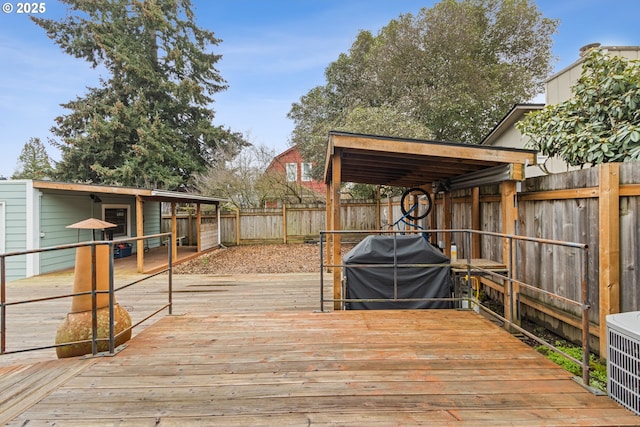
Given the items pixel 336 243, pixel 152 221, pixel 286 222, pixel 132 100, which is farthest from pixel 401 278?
pixel 132 100

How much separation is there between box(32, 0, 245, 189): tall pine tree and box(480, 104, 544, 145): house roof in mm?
11232

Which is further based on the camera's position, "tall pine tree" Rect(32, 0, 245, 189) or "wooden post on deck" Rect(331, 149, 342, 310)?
"tall pine tree" Rect(32, 0, 245, 189)

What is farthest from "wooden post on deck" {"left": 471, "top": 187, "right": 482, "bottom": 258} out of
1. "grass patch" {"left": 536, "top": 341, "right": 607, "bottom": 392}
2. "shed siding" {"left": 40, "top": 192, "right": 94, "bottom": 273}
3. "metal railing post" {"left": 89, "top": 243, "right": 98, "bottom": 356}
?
"shed siding" {"left": 40, "top": 192, "right": 94, "bottom": 273}

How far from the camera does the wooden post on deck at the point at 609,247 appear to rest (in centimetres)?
259

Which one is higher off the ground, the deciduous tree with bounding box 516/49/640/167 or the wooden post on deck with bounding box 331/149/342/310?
the deciduous tree with bounding box 516/49/640/167

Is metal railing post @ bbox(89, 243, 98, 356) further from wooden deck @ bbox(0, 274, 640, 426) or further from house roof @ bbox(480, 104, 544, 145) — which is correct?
house roof @ bbox(480, 104, 544, 145)

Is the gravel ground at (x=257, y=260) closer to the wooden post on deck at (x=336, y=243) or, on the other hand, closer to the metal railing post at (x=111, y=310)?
the wooden post on deck at (x=336, y=243)

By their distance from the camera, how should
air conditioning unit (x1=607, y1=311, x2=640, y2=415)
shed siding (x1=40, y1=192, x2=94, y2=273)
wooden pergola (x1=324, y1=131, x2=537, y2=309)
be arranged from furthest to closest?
shed siding (x1=40, y1=192, x2=94, y2=273) → wooden pergola (x1=324, y1=131, x2=537, y2=309) → air conditioning unit (x1=607, y1=311, x2=640, y2=415)

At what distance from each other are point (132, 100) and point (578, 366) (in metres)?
19.6

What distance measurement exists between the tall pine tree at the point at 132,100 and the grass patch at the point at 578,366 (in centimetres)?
1458

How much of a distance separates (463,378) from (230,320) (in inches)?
92.5

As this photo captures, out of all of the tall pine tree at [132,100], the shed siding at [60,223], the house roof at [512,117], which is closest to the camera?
the house roof at [512,117]

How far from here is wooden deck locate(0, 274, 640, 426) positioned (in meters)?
1.75

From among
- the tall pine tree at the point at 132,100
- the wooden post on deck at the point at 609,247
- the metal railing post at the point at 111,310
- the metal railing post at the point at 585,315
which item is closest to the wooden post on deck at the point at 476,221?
the wooden post on deck at the point at 609,247
